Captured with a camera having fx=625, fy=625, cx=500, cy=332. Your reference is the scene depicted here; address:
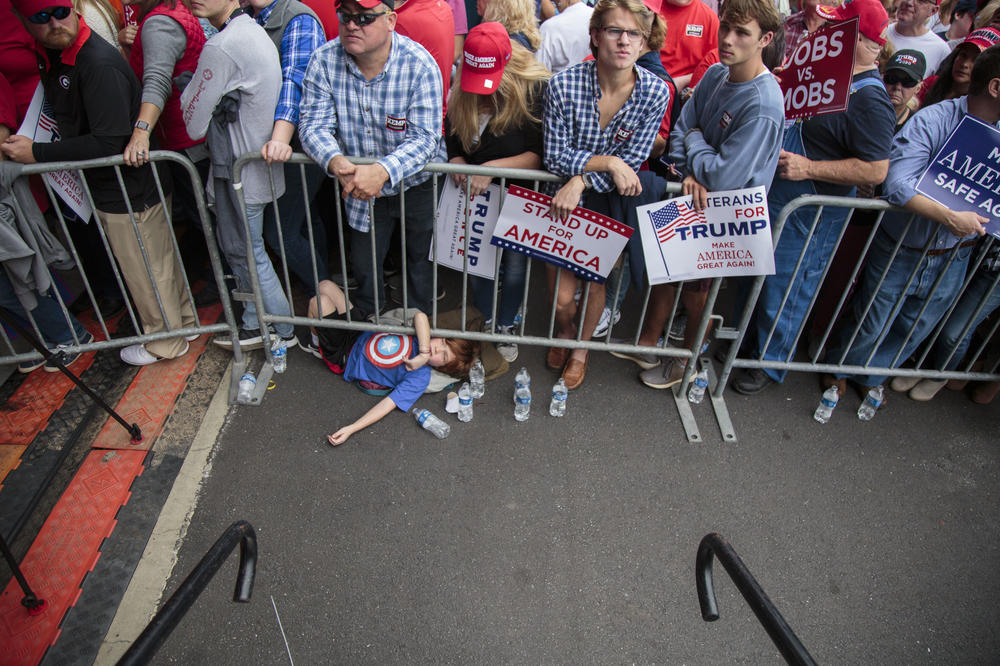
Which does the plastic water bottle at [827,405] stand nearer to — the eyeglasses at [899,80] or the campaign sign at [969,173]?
the campaign sign at [969,173]

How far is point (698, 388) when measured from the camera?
13.9 ft

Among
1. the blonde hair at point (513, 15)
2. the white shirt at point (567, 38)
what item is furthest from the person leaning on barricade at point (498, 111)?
the white shirt at point (567, 38)

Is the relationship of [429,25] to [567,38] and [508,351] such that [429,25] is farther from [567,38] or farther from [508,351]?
[508,351]

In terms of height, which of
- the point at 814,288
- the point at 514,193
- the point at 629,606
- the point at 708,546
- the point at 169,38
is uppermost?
the point at 169,38

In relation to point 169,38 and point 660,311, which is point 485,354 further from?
point 169,38

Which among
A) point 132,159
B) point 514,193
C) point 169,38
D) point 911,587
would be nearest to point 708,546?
point 911,587

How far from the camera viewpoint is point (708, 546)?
199cm

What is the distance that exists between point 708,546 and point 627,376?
8.27ft

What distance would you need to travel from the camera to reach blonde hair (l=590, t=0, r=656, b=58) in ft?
10.5

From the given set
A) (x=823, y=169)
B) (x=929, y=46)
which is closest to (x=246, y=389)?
(x=823, y=169)

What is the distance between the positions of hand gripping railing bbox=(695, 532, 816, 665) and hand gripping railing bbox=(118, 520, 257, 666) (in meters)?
1.42

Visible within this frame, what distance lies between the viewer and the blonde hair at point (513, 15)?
4344 millimetres

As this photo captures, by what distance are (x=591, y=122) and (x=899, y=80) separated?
7.33 feet

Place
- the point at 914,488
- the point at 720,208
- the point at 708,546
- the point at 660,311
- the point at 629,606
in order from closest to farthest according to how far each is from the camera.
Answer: the point at 708,546 → the point at 629,606 → the point at 720,208 → the point at 914,488 → the point at 660,311
